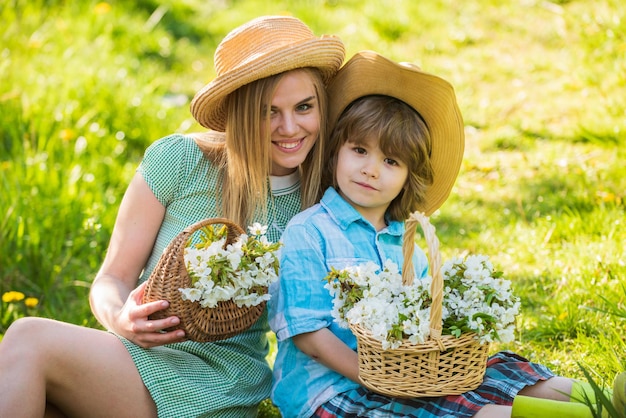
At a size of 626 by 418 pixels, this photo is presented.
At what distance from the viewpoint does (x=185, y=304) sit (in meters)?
2.45

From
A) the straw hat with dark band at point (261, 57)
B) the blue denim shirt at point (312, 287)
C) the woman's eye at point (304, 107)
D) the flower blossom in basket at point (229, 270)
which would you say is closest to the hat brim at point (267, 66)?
the straw hat with dark band at point (261, 57)

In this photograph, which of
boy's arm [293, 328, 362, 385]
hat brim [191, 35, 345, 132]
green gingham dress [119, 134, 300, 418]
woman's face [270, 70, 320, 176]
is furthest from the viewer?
woman's face [270, 70, 320, 176]

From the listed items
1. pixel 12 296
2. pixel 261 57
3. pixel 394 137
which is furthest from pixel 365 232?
pixel 12 296

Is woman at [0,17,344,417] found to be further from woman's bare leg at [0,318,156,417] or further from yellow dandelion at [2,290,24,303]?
yellow dandelion at [2,290,24,303]

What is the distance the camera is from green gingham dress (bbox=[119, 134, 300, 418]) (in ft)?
8.55

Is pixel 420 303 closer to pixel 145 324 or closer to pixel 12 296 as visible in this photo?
pixel 145 324

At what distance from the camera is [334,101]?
2.95 meters

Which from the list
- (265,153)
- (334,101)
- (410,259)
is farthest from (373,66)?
(410,259)

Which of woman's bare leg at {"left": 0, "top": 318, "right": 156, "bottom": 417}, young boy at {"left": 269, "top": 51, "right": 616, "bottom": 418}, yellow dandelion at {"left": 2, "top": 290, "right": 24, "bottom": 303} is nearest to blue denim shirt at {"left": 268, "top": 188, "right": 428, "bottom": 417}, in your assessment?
young boy at {"left": 269, "top": 51, "right": 616, "bottom": 418}

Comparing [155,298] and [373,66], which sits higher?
[373,66]

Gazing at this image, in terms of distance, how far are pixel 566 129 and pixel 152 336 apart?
10.5 feet

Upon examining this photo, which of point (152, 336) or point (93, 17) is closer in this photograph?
point (152, 336)

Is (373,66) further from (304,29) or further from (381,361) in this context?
(381,361)

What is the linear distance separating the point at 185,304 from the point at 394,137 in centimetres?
85
